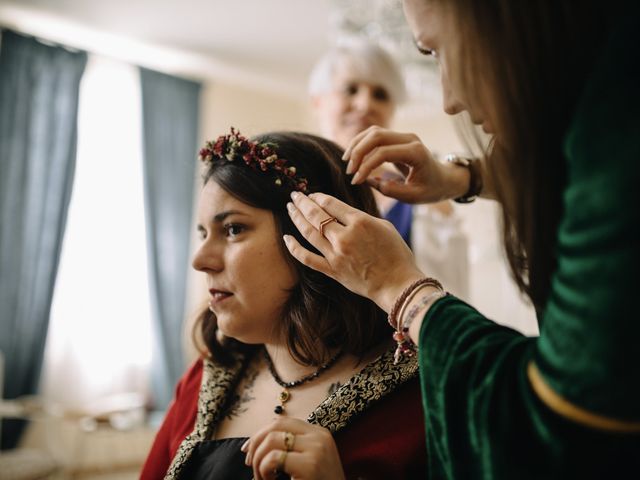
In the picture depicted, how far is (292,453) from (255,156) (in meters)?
0.61

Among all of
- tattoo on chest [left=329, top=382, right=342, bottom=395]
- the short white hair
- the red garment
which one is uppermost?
the short white hair

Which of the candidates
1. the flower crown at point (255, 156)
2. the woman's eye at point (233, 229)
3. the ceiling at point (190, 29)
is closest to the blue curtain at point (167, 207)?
the ceiling at point (190, 29)

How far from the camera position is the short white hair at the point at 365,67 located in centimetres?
198

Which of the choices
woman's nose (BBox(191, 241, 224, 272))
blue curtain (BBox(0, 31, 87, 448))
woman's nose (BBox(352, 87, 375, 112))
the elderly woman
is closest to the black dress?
woman's nose (BBox(191, 241, 224, 272))

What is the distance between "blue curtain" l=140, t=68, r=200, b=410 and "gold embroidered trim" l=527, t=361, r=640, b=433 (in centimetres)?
403

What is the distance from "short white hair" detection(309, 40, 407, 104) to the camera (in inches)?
78.1

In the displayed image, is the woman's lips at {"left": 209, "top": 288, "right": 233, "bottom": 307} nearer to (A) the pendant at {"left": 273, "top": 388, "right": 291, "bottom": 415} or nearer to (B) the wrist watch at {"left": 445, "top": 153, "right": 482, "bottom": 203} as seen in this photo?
(A) the pendant at {"left": 273, "top": 388, "right": 291, "bottom": 415}

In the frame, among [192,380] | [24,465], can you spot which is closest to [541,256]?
[192,380]

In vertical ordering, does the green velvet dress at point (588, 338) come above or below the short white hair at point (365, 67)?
below

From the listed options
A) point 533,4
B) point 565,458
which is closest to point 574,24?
point 533,4

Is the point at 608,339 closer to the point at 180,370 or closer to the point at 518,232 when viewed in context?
the point at 518,232

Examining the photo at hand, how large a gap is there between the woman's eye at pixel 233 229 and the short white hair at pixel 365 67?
111 cm

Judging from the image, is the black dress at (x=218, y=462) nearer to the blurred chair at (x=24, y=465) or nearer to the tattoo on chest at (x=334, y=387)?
the tattoo on chest at (x=334, y=387)

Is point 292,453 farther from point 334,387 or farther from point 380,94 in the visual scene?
point 380,94
